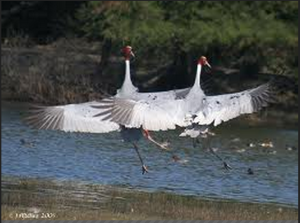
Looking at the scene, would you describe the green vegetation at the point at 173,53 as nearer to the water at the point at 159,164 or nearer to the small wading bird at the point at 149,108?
the water at the point at 159,164

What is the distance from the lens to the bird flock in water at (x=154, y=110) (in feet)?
43.2

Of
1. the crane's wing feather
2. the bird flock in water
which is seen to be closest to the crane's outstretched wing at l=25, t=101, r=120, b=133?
the bird flock in water

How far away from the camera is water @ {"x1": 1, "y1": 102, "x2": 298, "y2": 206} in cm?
1697

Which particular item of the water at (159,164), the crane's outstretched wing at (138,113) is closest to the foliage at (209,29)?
the water at (159,164)

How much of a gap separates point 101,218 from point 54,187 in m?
3.66

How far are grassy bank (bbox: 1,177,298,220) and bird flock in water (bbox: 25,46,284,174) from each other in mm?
999

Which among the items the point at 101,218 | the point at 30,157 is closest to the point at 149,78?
the point at 30,157

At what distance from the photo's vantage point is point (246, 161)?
71.1ft

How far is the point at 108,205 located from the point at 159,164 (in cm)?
647

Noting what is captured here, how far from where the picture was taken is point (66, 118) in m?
13.7

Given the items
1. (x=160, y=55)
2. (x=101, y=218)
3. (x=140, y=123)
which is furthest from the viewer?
(x=160, y=55)

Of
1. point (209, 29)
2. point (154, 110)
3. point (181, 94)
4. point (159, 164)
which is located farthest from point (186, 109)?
point (209, 29)

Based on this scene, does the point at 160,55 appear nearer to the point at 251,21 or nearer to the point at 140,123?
the point at 251,21

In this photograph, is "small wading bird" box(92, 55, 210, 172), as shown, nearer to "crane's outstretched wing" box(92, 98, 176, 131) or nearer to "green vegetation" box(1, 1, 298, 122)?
"crane's outstretched wing" box(92, 98, 176, 131)
